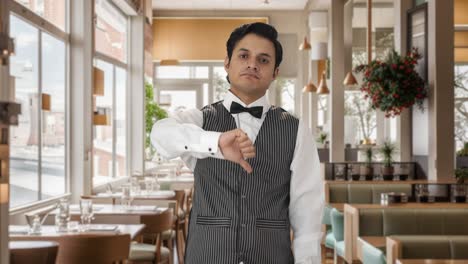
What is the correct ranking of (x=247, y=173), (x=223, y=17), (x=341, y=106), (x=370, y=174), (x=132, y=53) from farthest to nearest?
1. (x=223, y=17)
2. (x=132, y=53)
3. (x=341, y=106)
4. (x=370, y=174)
5. (x=247, y=173)

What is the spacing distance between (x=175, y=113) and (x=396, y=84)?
647 cm

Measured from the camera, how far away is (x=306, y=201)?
217 centimetres

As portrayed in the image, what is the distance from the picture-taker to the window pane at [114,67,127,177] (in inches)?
470

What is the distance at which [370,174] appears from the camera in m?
9.45

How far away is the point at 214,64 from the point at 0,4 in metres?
13.4

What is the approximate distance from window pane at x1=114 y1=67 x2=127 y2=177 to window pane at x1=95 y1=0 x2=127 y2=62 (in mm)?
345

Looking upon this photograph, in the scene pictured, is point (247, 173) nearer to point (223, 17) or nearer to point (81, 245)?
point (81, 245)

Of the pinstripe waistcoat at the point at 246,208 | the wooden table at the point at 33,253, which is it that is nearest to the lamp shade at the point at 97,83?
the wooden table at the point at 33,253

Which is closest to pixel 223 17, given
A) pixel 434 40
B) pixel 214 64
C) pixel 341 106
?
pixel 214 64

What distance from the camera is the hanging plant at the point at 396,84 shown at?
26.8 ft

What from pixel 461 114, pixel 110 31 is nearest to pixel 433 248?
pixel 110 31

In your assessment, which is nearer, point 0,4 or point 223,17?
point 0,4

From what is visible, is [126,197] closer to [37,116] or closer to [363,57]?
[37,116]

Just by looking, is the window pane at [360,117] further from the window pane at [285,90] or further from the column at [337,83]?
the column at [337,83]
